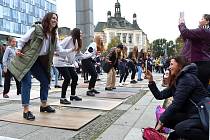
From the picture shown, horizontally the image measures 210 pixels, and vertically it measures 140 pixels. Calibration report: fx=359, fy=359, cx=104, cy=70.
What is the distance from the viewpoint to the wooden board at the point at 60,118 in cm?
548

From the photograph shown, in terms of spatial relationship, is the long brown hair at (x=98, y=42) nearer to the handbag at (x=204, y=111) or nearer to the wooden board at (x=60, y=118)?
the wooden board at (x=60, y=118)

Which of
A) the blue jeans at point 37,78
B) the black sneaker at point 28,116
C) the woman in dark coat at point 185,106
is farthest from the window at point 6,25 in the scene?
the woman in dark coat at point 185,106

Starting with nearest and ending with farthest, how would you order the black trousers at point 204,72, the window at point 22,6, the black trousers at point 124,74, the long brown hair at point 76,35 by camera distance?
the black trousers at point 204,72 < the long brown hair at point 76,35 < the black trousers at point 124,74 < the window at point 22,6

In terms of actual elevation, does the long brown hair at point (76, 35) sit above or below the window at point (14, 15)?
below

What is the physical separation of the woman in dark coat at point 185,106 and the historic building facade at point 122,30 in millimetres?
116165

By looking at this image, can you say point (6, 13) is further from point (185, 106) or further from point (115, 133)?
point (185, 106)

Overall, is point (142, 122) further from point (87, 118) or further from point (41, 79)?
point (41, 79)

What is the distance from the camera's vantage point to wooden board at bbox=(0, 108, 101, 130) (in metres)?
5.48

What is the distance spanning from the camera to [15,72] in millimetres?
5820

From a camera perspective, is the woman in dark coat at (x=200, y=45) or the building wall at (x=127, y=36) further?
the building wall at (x=127, y=36)

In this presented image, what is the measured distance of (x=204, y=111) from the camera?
3.91 meters

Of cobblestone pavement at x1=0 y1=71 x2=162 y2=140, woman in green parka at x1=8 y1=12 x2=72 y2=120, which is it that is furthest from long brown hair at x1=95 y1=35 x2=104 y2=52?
woman in green parka at x1=8 y1=12 x2=72 y2=120

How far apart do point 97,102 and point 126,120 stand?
210 centimetres

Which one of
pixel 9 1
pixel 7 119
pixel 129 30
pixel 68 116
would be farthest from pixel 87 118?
pixel 129 30
